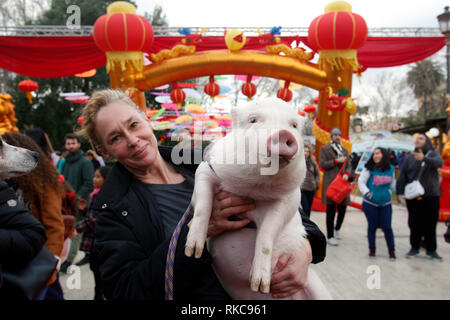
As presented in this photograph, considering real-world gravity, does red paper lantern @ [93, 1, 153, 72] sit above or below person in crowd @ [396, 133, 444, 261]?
above

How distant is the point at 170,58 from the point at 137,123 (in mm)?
5853

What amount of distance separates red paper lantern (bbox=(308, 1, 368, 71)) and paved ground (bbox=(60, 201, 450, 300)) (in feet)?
12.0

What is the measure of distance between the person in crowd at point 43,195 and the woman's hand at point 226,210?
5.33ft

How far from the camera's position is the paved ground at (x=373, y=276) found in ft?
11.1

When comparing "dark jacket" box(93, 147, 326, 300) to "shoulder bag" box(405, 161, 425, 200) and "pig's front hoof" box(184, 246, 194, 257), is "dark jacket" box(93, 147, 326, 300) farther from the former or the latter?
"shoulder bag" box(405, 161, 425, 200)

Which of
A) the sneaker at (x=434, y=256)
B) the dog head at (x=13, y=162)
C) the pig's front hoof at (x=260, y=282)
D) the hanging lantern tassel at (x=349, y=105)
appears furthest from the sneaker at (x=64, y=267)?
the hanging lantern tassel at (x=349, y=105)

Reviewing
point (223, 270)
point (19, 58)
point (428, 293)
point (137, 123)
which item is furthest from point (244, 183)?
point (19, 58)

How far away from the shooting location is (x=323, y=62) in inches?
261

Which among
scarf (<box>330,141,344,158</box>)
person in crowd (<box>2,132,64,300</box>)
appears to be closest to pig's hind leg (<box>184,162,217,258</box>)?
person in crowd (<box>2,132,64,300</box>)

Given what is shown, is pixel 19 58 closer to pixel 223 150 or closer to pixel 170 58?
pixel 170 58

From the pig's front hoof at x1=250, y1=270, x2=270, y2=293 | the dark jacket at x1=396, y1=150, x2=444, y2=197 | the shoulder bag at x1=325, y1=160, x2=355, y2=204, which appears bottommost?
the shoulder bag at x1=325, y1=160, x2=355, y2=204

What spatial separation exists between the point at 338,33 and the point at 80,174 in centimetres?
509

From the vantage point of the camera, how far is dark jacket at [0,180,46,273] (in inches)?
57.2

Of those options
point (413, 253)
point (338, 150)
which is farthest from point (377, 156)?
point (413, 253)
